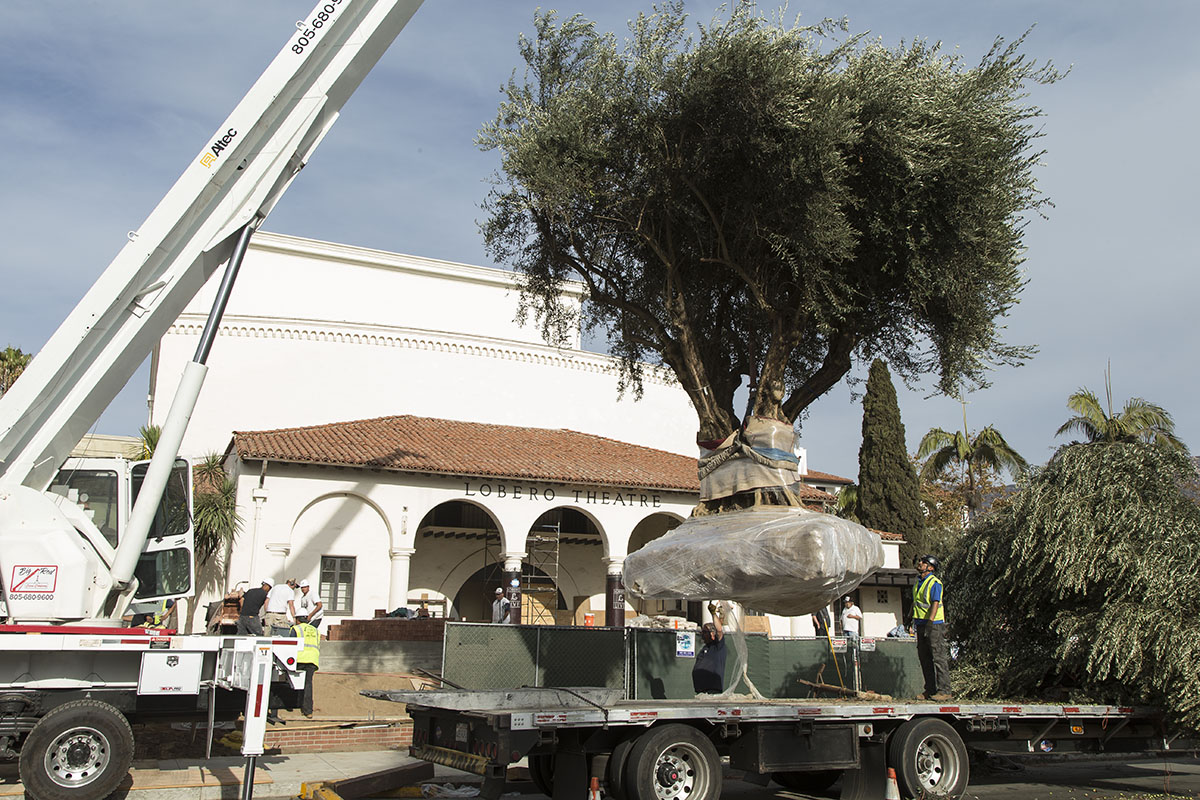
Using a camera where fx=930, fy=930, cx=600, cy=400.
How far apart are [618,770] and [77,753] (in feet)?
17.4

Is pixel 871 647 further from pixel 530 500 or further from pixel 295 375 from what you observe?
pixel 295 375

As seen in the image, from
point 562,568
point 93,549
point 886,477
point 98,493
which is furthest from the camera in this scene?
point 886,477

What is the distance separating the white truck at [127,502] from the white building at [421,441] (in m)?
8.46

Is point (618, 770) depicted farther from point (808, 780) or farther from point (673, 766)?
point (808, 780)

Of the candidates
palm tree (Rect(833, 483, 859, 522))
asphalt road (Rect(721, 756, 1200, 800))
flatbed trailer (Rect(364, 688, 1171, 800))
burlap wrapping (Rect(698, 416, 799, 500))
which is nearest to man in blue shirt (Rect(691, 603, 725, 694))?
asphalt road (Rect(721, 756, 1200, 800))

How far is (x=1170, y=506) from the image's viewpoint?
1196 centimetres

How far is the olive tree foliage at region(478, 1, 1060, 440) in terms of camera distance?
12977 mm

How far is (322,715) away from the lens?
14.0 meters

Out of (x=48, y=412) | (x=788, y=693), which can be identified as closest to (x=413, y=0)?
(x=48, y=412)

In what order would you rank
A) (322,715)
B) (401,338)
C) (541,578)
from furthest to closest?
(401,338), (541,578), (322,715)

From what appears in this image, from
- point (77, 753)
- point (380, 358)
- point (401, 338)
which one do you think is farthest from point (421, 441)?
point (77, 753)

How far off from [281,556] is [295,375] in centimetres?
821

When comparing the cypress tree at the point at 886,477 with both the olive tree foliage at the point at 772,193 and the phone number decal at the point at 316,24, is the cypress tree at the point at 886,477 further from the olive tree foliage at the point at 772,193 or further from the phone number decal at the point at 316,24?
the phone number decal at the point at 316,24

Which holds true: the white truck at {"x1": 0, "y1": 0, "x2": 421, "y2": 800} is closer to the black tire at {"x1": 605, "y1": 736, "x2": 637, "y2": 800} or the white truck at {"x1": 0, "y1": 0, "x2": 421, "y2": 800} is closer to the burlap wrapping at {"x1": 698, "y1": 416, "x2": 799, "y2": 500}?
the black tire at {"x1": 605, "y1": 736, "x2": 637, "y2": 800}
